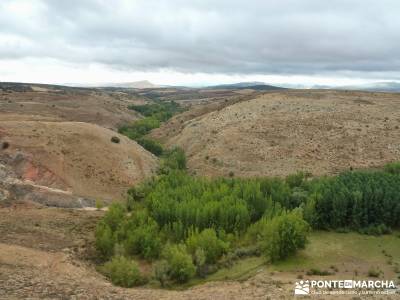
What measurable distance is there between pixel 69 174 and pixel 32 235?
596 inches

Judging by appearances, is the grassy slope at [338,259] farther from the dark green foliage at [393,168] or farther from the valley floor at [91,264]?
the dark green foliage at [393,168]

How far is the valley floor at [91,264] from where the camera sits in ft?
66.4

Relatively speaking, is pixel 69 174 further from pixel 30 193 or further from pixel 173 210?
pixel 173 210

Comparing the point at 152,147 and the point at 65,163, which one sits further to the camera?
the point at 152,147

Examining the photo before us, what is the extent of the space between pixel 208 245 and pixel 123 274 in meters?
5.43

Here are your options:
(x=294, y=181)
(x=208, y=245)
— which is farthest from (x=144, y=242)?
(x=294, y=181)

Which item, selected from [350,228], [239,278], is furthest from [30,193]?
[350,228]

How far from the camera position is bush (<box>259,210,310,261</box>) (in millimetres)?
26281

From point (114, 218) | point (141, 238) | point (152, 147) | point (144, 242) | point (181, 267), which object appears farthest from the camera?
point (152, 147)

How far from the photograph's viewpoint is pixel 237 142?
190ft

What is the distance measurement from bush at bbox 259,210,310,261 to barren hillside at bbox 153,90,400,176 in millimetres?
21407

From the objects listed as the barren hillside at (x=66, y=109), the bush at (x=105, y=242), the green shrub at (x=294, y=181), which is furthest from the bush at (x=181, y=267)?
the barren hillside at (x=66, y=109)

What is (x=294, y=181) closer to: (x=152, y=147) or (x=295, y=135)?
(x=295, y=135)

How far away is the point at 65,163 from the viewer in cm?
4419
